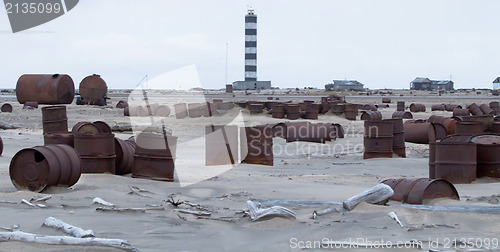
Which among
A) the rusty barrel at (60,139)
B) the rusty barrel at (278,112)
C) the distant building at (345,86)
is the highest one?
the distant building at (345,86)

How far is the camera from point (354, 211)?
6.47 metres

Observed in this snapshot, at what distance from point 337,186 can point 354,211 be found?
288cm

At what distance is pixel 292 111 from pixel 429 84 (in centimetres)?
9198

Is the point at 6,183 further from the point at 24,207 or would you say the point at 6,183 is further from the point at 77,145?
the point at 24,207

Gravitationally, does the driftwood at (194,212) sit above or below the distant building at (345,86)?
below

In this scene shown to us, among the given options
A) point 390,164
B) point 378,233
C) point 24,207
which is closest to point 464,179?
point 390,164

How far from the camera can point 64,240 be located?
509 centimetres

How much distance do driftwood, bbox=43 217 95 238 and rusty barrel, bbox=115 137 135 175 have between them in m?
4.28

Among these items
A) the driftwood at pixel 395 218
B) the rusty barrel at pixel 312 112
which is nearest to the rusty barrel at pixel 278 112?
the rusty barrel at pixel 312 112

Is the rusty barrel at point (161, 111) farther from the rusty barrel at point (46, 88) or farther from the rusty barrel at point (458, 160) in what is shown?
the rusty barrel at point (458, 160)

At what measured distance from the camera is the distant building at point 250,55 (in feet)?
377

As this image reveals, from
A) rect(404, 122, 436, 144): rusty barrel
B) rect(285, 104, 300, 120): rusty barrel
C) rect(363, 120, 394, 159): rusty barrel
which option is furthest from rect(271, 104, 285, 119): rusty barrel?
rect(363, 120, 394, 159): rusty barrel

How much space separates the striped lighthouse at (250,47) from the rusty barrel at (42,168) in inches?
4232

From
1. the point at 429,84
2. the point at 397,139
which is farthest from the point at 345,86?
the point at 397,139
